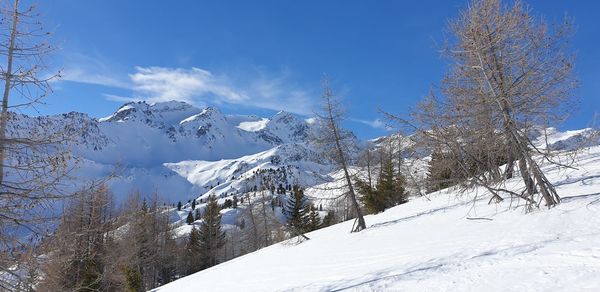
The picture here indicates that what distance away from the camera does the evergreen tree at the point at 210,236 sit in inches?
2051

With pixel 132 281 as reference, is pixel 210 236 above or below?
above

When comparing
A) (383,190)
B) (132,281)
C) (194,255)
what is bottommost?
(132,281)

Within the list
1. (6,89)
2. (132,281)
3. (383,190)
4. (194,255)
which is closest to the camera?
(6,89)

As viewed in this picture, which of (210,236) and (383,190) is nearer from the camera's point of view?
(383,190)

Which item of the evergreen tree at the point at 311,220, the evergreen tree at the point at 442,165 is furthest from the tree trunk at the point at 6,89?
the evergreen tree at the point at 311,220

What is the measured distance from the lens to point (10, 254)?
5441 mm

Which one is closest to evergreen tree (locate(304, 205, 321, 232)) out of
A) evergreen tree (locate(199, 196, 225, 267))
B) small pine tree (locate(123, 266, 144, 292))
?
evergreen tree (locate(199, 196, 225, 267))

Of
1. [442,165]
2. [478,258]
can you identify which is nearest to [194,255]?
[442,165]

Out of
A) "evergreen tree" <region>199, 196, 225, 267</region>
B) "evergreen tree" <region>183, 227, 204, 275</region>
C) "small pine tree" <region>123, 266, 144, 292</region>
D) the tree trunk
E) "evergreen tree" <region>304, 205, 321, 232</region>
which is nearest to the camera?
the tree trunk

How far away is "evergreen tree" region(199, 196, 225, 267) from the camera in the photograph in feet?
171

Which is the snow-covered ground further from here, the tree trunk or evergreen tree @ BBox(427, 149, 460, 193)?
the tree trunk

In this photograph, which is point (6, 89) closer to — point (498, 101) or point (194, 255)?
point (498, 101)

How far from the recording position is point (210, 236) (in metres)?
52.8

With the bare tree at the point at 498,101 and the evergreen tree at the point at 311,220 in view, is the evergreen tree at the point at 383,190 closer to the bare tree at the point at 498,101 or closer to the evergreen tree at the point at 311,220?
the evergreen tree at the point at 311,220
